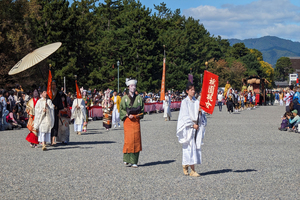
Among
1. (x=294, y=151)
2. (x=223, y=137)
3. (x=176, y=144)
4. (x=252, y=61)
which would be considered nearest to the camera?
(x=294, y=151)

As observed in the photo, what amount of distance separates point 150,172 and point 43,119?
4.99 m

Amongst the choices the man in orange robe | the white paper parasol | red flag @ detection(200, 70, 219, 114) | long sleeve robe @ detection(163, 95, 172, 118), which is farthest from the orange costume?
long sleeve robe @ detection(163, 95, 172, 118)

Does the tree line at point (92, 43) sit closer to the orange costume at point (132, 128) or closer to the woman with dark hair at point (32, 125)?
the woman with dark hair at point (32, 125)

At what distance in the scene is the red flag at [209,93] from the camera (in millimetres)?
7777

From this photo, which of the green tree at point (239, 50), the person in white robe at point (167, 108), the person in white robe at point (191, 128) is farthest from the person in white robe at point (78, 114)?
the green tree at point (239, 50)

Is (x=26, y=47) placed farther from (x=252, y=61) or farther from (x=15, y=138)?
(x=252, y=61)

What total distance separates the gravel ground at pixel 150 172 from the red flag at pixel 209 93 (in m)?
1.29

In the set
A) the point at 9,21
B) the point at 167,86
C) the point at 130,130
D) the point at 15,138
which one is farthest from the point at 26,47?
the point at 167,86

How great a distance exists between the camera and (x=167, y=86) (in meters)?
56.8

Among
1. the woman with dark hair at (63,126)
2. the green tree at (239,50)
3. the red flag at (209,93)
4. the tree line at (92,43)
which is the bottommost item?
the woman with dark hair at (63,126)

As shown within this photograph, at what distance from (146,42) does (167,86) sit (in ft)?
30.8

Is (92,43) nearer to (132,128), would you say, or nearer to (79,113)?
(79,113)

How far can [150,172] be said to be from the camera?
810cm

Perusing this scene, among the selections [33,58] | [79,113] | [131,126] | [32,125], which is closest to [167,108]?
[79,113]
